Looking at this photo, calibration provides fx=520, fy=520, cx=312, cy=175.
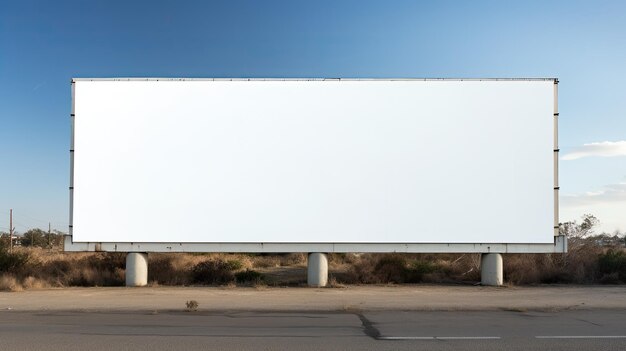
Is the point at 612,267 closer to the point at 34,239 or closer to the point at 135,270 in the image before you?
the point at 135,270

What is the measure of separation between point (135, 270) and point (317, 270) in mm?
5984

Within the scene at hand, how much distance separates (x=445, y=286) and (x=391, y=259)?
2.87 m

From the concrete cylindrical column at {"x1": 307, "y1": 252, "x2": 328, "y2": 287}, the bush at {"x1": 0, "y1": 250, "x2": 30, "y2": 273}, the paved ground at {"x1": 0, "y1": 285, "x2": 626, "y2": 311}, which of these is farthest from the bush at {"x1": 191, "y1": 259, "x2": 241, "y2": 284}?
the bush at {"x1": 0, "y1": 250, "x2": 30, "y2": 273}

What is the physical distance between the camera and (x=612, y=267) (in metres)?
19.2

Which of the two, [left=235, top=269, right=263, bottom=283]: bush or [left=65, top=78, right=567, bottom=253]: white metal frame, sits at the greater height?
[left=65, top=78, right=567, bottom=253]: white metal frame

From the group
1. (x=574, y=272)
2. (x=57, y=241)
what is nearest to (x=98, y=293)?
(x=574, y=272)

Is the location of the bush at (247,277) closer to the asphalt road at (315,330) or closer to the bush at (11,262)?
the asphalt road at (315,330)

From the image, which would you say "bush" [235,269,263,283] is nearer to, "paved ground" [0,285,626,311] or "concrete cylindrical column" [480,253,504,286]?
"paved ground" [0,285,626,311]

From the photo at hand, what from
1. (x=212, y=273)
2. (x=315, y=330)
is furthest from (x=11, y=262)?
(x=315, y=330)

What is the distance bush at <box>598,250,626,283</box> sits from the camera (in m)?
18.3

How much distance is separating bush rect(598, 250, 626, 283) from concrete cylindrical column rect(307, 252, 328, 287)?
9.92 metres

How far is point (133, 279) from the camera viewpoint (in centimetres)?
1708

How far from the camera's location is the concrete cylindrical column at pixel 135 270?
17.1m

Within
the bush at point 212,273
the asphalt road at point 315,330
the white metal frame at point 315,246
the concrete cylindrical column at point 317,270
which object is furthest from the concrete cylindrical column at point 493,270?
the bush at point 212,273
